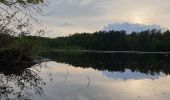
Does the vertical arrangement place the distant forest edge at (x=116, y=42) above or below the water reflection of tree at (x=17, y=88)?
below

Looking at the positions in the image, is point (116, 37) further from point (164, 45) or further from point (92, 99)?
point (92, 99)

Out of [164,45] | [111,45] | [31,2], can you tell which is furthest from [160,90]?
[111,45]

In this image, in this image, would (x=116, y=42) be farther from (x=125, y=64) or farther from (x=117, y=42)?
(x=125, y=64)

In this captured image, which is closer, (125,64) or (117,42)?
(125,64)

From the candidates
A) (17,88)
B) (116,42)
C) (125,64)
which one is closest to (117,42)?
(116,42)

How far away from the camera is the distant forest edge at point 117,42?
126331mm

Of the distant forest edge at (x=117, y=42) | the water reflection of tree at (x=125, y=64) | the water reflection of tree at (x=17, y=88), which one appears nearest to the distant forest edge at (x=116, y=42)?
the distant forest edge at (x=117, y=42)

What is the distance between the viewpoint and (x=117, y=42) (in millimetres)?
146000

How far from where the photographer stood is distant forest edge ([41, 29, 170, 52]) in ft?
414

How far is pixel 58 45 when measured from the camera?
141 m

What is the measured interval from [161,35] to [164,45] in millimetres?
15473

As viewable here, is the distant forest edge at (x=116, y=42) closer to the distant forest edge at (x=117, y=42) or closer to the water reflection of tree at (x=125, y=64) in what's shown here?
the distant forest edge at (x=117, y=42)

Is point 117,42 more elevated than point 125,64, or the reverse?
point 125,64

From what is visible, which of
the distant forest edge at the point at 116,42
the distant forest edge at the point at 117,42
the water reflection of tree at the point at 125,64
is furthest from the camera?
the distant forest edge at the point at 117,42
